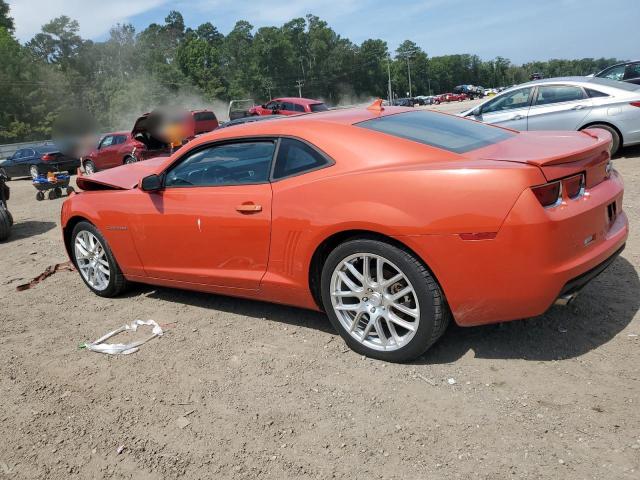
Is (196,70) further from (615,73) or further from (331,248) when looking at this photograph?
(331,248)

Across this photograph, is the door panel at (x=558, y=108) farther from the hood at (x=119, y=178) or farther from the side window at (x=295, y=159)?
the side window at (x=295, y=159)

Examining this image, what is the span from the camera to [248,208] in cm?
352

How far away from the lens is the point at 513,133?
380 centimetres

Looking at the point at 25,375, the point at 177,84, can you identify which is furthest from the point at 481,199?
the point at 177,84

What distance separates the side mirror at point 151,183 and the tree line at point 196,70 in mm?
16038

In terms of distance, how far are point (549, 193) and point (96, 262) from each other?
12.7 feet

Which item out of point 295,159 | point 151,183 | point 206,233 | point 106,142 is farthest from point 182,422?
point 106,142

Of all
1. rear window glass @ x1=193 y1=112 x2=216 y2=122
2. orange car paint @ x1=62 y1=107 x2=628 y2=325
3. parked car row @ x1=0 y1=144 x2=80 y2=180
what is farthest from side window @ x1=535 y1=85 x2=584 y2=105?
parked car row @ x1=0 y1=144 x2=80 y2=180

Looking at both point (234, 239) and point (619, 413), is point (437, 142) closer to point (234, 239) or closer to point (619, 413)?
point (234, 239)

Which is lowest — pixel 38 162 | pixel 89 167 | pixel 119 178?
pixel 89 167

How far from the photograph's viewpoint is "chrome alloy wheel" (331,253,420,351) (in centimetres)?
303

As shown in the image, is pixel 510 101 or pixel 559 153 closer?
pixel 559 153

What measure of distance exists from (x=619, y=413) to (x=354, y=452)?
1242 mm

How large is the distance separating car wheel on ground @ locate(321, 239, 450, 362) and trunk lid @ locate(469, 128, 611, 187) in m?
0.76
